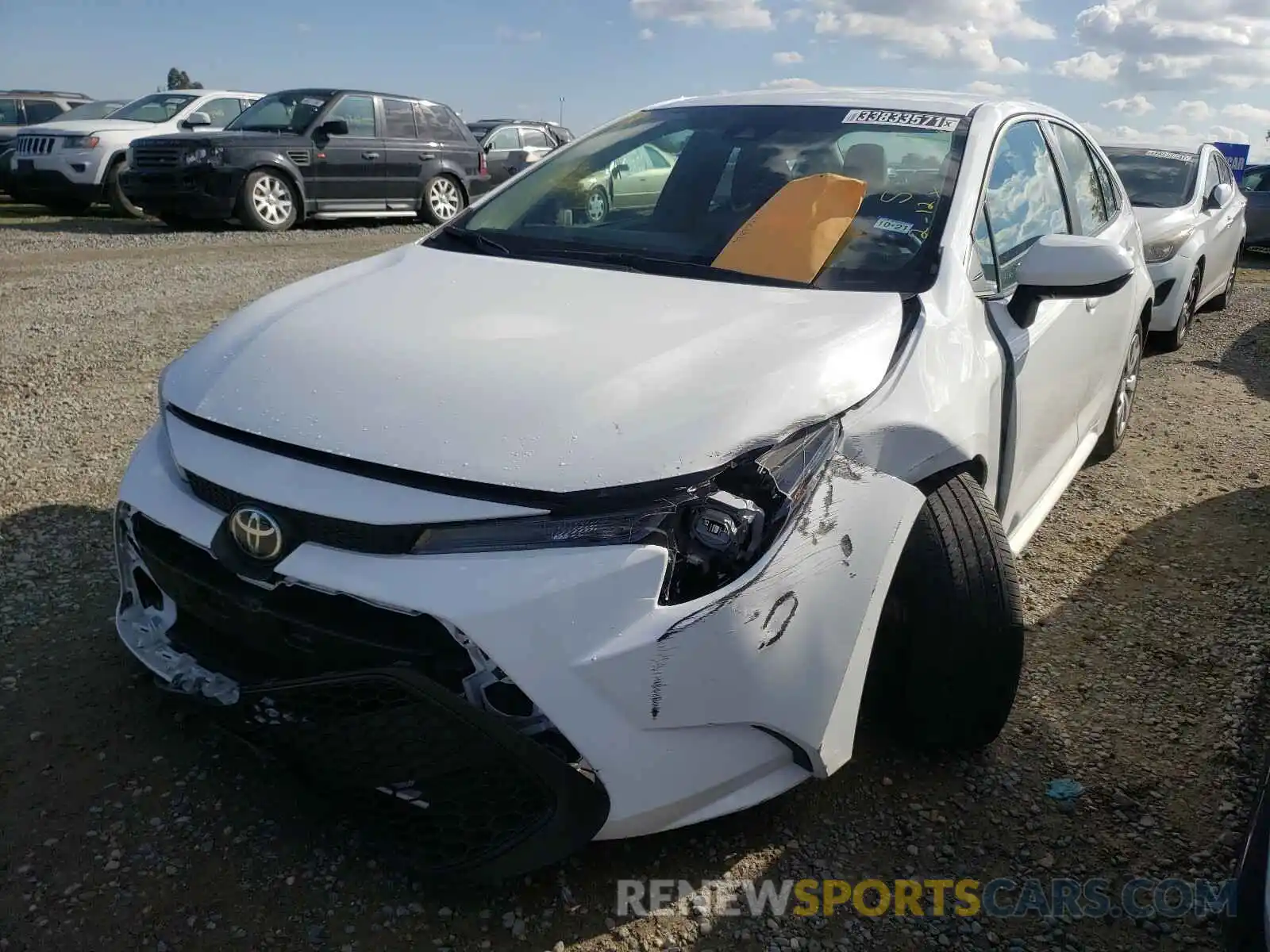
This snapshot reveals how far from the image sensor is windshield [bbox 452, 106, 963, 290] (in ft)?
8.47

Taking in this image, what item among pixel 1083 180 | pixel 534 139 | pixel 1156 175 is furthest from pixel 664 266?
pixel 534 139

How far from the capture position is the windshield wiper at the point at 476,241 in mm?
2887

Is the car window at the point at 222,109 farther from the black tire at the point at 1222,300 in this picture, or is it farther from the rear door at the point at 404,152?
the black tire at the point at 1222,300

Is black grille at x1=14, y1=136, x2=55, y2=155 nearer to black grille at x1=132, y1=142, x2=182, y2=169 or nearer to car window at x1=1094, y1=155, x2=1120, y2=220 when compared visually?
black grille at x1=132, y1=142, x2=182, y2=169

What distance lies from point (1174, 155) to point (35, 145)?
12.5 meters

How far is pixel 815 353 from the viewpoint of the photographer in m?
2.05

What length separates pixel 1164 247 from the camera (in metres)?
6.89

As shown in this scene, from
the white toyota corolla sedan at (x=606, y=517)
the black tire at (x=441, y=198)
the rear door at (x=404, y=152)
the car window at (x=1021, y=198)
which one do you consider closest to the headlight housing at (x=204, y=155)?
the rear door at (x=404, y=152)

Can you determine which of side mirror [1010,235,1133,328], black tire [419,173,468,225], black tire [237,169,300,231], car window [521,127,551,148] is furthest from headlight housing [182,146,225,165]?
side mirror [1010,235,1133,328]

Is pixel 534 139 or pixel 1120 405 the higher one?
pixel 534 139

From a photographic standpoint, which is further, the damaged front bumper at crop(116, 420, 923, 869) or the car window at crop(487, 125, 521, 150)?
the car window at crop(487, 125, 521, 150)

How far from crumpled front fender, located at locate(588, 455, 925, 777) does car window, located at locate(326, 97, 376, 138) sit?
443 inches

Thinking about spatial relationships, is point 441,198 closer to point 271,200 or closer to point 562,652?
point 271,200

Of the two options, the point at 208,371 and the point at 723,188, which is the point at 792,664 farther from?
the point at 723,188
